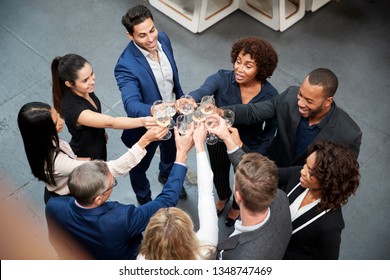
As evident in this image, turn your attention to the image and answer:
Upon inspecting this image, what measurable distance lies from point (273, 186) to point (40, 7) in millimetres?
4180

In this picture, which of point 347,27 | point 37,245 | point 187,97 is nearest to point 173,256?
point 187,97

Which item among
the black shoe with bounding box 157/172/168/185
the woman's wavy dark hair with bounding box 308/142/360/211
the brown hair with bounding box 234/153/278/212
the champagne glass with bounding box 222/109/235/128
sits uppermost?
the brown hair with bounding box 234/153/278/212

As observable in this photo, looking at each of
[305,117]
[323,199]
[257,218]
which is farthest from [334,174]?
[305,117]

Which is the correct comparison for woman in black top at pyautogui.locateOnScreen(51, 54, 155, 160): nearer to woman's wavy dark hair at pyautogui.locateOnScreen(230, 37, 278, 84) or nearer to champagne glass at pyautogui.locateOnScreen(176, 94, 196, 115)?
champagne glass at pyautogui.locateOnScreen(176, 94, 196, 115)

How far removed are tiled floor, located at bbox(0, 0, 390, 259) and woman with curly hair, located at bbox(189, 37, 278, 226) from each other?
0.88 metres

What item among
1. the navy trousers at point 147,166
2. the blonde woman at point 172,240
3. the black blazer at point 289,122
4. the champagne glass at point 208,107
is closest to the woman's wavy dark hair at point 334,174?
the black blazer at point 289,122

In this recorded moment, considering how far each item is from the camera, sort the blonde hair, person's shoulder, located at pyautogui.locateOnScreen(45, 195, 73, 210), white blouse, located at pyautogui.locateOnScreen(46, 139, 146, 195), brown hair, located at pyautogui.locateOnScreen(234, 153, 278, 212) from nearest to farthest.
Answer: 1. the blonde hair
2. brown hair, located at pyautogui.locateOnScreen(234, 153, 278, 212)
3. person's shoulder, located at pyautogui.locateOnScreen(45, 195, 73, 210)
4. white blouse, located at pyautogui.locateOnScreen(46, 139, 146, 195)

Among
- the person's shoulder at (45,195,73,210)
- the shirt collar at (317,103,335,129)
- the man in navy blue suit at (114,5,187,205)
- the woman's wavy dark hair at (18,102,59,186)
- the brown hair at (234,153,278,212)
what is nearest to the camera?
the brown hair at (234,153,278,212)

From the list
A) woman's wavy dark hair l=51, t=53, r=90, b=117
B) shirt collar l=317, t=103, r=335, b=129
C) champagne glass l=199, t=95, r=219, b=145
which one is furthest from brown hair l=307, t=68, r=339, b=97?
woman's wavy dark hair l=51, t=53, r=90, b=117

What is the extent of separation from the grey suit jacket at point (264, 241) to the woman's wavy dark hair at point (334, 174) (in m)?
0.23

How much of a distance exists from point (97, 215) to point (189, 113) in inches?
35.5

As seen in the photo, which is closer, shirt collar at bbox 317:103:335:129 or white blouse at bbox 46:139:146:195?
white blouse at bbox 46:139:146:195

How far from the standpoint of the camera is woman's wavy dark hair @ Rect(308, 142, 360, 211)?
7.47 feet

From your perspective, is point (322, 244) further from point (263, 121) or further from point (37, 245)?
point (37, 245)
